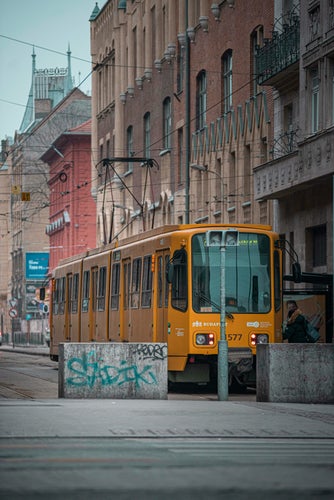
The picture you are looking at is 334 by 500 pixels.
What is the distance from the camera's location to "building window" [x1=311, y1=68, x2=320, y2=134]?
3581 centimetres

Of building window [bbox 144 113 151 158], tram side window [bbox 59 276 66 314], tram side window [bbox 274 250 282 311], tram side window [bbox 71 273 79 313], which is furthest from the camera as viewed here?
building window [bbox 144 113 151 158]

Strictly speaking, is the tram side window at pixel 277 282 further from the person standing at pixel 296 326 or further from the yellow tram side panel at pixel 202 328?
the person standing at pixel 296 326

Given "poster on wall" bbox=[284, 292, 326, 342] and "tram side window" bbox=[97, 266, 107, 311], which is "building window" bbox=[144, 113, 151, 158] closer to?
"tram side window" bbox=[97, 266, 107, 311]

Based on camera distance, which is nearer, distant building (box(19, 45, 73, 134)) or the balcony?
the balcony

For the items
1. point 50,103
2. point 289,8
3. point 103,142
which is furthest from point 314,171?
point 50,103

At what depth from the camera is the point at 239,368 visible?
26.5m

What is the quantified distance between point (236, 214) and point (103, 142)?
92.7 ft

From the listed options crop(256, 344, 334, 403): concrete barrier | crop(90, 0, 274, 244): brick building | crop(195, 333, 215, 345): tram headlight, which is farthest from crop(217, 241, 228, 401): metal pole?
crop(90, 0, 274, 244): brick building

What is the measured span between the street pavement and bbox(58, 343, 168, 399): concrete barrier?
207 cm

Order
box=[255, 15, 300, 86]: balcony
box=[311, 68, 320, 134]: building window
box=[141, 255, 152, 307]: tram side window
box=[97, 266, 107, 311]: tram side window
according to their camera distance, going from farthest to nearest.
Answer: box=[255, 15, 300, 86]: balcony
box=[311, 68, 320, 134]: building window
box=[97, 266, 107, 311]: tram side window
box=[141, 255, 152, 307]: tram side window

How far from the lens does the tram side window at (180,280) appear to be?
26.8 metres

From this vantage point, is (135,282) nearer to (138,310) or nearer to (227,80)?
(138,310)

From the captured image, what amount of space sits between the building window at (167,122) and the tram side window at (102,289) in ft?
85.4

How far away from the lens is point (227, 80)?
167 ft
